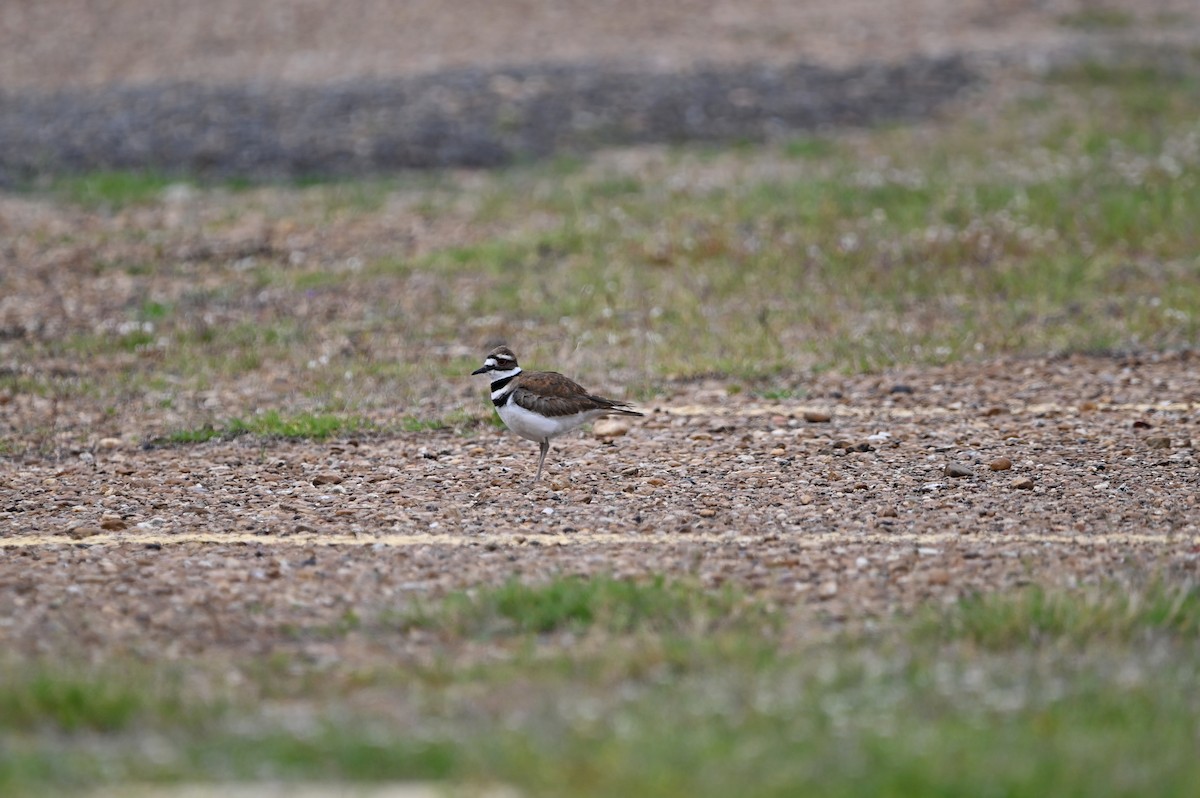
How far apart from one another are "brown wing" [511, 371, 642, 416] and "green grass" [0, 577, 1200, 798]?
6.77 ft

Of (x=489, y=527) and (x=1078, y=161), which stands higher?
(x=1078, y=161)

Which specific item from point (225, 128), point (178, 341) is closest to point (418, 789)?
point (178, 341)

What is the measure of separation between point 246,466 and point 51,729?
167 inches

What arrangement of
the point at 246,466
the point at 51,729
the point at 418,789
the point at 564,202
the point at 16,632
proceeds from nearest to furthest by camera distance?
the point at 418,789 < the point at 51,729 < the point at 16,632 < the point at 246,466 < the point at 564,202

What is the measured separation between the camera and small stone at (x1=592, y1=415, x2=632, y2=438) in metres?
10.6

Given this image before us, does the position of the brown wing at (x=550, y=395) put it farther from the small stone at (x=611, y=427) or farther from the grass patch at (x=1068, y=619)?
the grass patch at (x=1068, y=619)

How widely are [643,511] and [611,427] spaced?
78.2 inches

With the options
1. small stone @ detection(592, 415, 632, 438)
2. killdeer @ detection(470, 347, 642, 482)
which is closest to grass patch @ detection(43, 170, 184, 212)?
small stone @ detection(592, 415, 632, 438)

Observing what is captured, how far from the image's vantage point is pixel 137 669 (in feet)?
20.2

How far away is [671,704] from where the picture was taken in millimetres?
5785

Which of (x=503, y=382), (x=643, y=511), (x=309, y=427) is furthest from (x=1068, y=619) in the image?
(x=309, y=427)

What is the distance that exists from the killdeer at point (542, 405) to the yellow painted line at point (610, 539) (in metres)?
1.06

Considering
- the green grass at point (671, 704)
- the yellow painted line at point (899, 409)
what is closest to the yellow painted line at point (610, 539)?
the green grass at point (671, 704)

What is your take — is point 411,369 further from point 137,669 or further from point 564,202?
point 137,669
